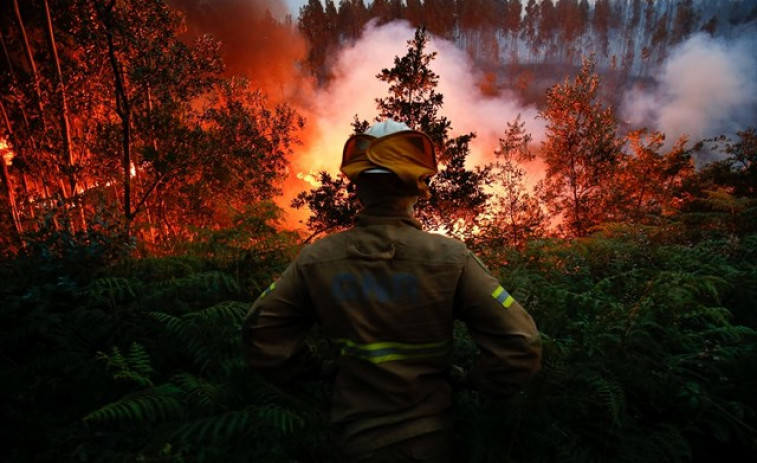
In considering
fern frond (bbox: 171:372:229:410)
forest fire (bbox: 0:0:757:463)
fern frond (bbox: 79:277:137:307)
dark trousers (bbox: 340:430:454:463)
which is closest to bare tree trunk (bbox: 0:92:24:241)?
forest fire (bbox: 0:0:757:463)

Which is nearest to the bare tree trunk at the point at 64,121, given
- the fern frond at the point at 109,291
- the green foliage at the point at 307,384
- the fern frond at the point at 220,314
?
the green foliage at the point at 307,384

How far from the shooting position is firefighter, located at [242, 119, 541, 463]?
5.90 ft

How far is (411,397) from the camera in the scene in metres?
1.86

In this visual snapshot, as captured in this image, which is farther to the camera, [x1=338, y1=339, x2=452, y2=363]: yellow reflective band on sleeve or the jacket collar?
the jacket collar

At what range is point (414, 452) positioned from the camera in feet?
6.00

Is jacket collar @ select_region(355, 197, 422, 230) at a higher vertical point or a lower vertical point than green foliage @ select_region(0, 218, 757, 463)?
higher

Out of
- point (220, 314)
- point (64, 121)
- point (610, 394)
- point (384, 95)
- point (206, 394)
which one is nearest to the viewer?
point (610, 394)

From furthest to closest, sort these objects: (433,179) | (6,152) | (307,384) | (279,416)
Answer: (433,179) < (6,152) < (307,384) < (279,416)

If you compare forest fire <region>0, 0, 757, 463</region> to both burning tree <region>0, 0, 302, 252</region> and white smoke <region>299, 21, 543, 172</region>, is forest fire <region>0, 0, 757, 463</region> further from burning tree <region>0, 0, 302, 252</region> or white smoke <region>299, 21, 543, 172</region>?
white smoke <region>299, 21, 543, 172</region>

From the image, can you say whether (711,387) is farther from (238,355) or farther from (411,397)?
(238,355)

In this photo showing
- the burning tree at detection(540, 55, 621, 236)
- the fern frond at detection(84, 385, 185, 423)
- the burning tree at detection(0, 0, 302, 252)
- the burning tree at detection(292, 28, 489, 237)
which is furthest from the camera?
the burning tree at detection(540, 55, 621, 236)

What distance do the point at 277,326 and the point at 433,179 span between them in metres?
15.8

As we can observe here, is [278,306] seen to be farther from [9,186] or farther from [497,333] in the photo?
[9,186]

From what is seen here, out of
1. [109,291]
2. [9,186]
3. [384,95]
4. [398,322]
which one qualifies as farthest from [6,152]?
[384,95]
